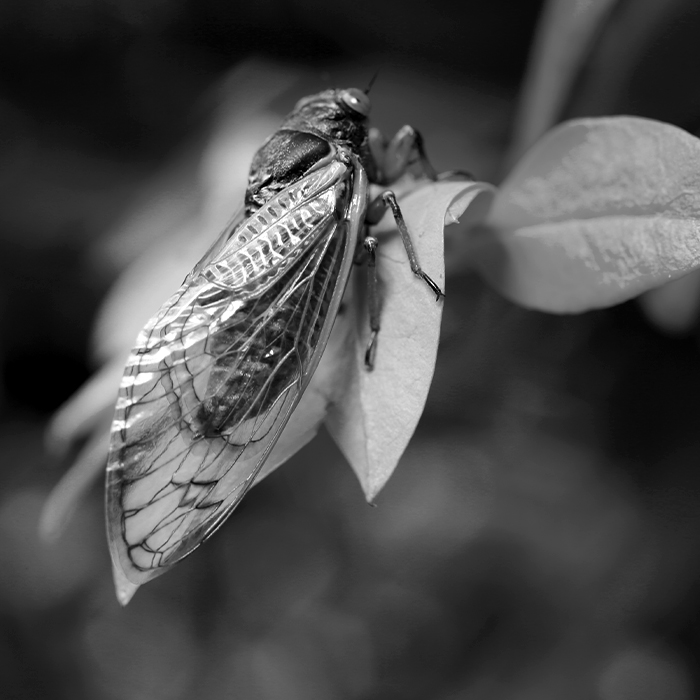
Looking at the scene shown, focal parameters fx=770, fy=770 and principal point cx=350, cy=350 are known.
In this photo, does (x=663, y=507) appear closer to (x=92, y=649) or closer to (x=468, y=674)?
(x=468, y=674)

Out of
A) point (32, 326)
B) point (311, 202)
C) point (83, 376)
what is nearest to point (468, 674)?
point (311, 202)

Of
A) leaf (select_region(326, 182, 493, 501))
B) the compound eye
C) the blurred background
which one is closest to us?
leaf (select_region(326, 182, 493, 501))

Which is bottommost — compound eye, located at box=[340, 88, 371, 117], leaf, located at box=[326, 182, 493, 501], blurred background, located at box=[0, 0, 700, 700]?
blurred background, located at box=[0, 0, 700, 700]

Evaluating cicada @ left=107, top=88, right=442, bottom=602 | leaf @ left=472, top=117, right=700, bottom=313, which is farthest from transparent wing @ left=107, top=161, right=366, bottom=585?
leaf @ left=472, top=117, right=700, bottom=313

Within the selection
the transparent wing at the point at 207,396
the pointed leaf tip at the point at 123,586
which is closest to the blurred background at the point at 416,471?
the transparent wing at the point at 207,396

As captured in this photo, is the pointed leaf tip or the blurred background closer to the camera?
the pointed leaf tip

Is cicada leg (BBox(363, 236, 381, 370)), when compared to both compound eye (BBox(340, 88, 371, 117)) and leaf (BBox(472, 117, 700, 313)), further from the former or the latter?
compound eye (BBox(340, 88, 371, 117))

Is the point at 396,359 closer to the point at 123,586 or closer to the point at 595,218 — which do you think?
the point at 595,218

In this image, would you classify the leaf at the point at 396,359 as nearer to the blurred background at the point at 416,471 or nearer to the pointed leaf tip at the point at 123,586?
the pointed leaf tip at the point at 123,586
